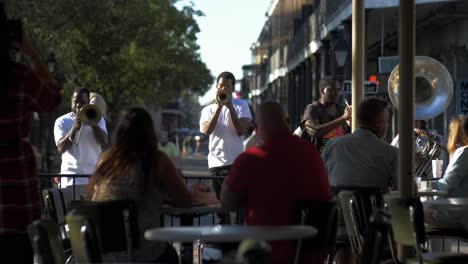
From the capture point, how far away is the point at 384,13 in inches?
1319

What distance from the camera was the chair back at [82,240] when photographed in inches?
233

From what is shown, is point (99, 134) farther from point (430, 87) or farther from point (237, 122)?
point (430, 87)

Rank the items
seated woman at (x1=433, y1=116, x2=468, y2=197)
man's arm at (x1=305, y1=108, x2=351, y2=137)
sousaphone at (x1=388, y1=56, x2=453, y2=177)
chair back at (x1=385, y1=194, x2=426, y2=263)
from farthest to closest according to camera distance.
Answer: sousaphone at (x1=388, y1=56, x2=453, y2=177)
man's arm at (x1=305, y1=108, x2=351, y2=137)
seated woman at (x1=433, y1=116, x2=468, y2=197)
chair back at (x1=385, y1=194, x2=426, y2=263)

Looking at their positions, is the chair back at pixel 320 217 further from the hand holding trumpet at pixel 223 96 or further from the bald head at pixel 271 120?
the hand holding trumpet at pixel 223 96

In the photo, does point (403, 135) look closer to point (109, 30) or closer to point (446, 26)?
point (446, 26)

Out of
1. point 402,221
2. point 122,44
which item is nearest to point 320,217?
point 402,221

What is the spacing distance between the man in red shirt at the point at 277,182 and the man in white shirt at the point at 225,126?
4.74 meters

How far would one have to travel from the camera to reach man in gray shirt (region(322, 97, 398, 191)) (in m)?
8.54

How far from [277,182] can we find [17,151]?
152 centimetres

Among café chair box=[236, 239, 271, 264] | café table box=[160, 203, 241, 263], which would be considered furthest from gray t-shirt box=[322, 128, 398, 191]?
café chair box=[236, 239, 271, 264]

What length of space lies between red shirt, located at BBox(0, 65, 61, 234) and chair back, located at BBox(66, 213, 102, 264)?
0.80 ft

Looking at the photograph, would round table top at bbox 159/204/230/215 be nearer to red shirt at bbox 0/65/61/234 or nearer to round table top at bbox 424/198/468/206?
red shirt at bbox 0/65/61/234

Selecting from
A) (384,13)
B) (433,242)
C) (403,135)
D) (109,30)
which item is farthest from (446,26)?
(403,135)

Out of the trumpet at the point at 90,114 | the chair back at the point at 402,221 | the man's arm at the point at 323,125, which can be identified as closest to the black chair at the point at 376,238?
the chair back at the point at 402,221
